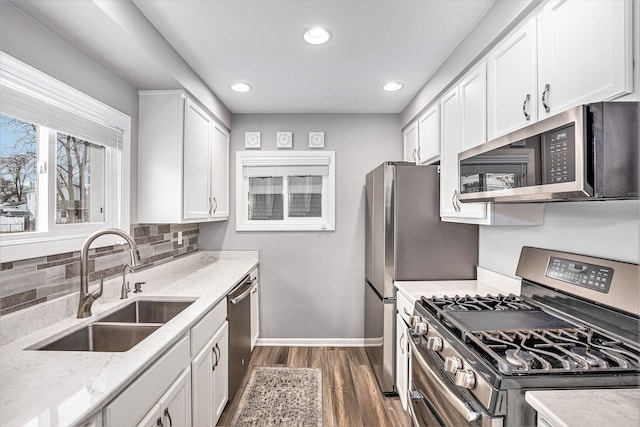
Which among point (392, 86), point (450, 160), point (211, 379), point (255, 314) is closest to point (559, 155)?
point (450, 160)

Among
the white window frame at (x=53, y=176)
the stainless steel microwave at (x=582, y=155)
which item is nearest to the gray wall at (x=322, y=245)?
the white window frame at (x=53, y=176)

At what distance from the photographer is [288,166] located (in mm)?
3486

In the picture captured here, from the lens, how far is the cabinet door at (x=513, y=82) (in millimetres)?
1366

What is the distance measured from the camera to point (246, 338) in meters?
2.77

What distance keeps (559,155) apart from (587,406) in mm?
709

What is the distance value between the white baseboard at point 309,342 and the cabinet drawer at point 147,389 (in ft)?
6.52

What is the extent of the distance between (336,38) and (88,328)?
208cm

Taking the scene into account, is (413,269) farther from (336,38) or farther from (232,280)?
(336,38)

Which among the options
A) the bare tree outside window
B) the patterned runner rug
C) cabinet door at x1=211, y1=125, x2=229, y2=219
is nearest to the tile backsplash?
the bare tree outside window

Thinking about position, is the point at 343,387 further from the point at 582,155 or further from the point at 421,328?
the point at 582,155

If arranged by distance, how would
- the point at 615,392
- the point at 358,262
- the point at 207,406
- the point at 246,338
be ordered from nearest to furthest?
the point at 615,392 < the point at 207,406 < the point at 246,338 < the point at 358,262

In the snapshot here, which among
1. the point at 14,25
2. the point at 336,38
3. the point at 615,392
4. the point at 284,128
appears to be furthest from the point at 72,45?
the point at 615,392

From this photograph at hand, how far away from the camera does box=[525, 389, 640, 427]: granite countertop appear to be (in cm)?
78

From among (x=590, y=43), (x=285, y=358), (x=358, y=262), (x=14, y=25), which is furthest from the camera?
(x=358, y=262)
